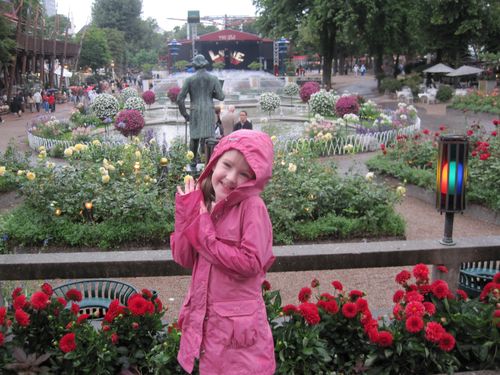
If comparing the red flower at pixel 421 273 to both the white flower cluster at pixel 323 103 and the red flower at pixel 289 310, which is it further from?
the white flower cluster at pixel 323 103

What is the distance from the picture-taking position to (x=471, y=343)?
2865 millimetres

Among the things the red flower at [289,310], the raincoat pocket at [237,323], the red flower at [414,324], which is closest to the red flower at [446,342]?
Result: the red flower at [414,324]

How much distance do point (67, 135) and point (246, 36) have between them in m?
43.8

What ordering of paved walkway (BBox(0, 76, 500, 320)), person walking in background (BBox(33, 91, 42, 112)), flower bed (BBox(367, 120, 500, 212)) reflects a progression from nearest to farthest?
paved walkway (BBox(0, 76, 500, 320)) → flower bed (BBox(367, 120, 500, 212)) → person walking in background (BBox(33, 91, 42, 112))

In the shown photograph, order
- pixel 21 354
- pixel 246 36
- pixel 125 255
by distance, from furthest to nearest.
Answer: pixel 246 36 < pixel 125 255 < pixel 21 354

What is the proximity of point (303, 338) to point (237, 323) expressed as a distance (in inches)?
25.5

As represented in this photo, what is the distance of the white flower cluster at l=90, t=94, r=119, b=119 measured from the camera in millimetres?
18844

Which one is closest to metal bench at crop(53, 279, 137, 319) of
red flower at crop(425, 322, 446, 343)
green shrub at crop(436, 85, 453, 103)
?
red flower at crop(425, 322, 446, 343)

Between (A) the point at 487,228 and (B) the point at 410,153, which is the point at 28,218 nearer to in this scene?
(A) the point at 487,228

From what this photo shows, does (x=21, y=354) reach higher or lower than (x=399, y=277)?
lower

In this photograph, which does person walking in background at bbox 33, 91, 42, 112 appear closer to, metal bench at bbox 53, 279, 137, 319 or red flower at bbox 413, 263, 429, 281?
metal bench at bbox 53, 279, 137, 319

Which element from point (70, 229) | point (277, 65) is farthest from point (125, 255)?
point (277, 65)

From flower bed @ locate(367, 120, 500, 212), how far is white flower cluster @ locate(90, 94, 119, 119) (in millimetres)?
10612

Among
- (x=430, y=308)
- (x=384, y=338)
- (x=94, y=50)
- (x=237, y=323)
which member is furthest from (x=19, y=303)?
(x=94, y=50)
